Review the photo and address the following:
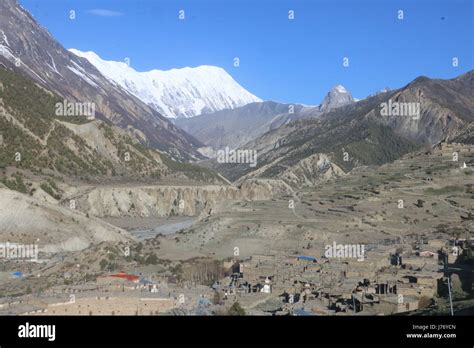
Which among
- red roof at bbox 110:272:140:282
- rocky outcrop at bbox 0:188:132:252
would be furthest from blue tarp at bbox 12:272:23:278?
rocky outcrop at bbox 0:188:132:252

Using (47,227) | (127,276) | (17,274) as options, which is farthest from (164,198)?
(127,276)

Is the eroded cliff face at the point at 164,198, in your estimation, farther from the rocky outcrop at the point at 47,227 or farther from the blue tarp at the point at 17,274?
the blue tarp at the point at 17,274

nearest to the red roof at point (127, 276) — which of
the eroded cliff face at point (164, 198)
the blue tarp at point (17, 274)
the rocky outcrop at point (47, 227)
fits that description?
Result: the blue tarp at point (17, 274)

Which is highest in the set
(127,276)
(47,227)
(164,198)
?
(164,198)

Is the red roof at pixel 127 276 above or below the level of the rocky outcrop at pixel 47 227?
below

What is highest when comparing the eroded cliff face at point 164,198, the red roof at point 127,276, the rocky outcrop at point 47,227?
the eroded cliff face at point 164,198

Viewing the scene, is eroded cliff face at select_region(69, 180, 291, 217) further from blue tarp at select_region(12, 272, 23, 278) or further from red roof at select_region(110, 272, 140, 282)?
red roof at select_region(110, 272, 140, 282)

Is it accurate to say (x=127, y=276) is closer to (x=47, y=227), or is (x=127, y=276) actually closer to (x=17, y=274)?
(x=17, y=274)

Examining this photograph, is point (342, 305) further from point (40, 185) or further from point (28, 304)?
point (40, 185)
